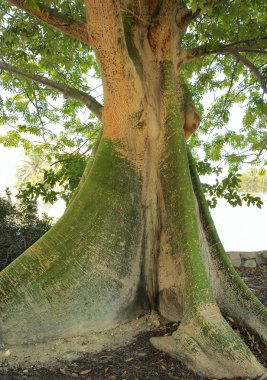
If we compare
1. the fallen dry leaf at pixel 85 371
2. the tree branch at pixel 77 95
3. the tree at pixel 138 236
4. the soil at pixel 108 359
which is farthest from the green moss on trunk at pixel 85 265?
the tree branch at pixel 77 95

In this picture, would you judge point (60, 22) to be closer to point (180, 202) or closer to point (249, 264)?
point (180, 202)

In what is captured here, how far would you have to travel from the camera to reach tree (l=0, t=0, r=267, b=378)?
3.30 metres

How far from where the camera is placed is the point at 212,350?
3051 mm

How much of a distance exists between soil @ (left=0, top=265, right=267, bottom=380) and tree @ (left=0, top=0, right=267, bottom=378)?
10 cm

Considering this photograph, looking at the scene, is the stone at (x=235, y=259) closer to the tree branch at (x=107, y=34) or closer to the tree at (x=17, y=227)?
the tree at (x=17, y=227)

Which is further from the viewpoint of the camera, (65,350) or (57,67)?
(57,67)

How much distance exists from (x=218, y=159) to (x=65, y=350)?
266 inches

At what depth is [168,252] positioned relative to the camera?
397 centimetres

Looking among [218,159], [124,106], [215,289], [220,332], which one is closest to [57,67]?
[124,106]

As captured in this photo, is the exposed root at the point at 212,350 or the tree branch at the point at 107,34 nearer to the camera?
Answer: the exposed root at the point at 212,350

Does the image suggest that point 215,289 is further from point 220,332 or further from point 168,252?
point 220,332

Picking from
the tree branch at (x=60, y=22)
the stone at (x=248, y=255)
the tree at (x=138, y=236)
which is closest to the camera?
the tree at (x=138, y=236)

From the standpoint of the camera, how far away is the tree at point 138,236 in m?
3.30

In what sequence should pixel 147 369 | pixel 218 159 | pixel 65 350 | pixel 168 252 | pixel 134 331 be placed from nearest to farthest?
1. pixel 147 369
2. pixel 65 350
3. pixel 134 331
4. pixel 168 252
5. pixel 218 159
